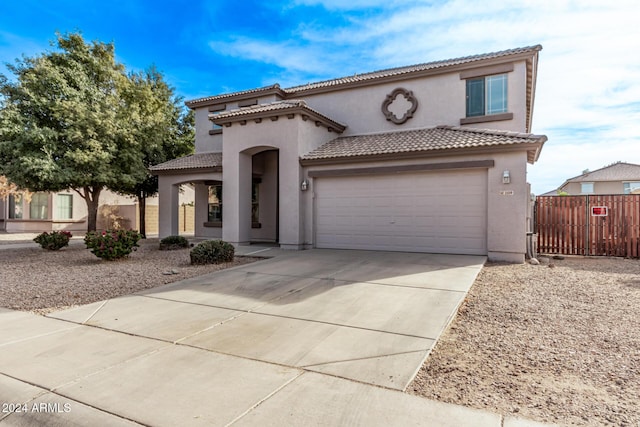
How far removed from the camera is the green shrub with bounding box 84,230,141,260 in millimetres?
10641

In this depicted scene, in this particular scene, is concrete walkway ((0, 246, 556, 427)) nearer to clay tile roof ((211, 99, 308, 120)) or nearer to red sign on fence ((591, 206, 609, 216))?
clay tile roof ((211, 99, 308, 120))

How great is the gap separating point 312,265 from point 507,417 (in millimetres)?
6733

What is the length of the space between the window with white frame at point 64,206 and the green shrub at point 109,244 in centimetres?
1642

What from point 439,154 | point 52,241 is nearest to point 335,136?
point 439,154

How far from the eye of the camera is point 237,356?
13.2ft

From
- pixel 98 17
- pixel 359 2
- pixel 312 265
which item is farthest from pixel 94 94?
pixel 312 265

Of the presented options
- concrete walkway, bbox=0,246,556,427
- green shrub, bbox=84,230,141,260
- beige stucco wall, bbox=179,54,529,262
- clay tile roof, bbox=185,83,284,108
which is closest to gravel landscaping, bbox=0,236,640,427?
concrete walkway, bbox=0,246,556,427

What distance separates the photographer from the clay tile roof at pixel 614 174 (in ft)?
122

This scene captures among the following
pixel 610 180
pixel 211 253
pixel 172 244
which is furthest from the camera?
pixel 610 180

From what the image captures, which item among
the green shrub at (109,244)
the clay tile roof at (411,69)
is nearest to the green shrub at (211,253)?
the green shrub at (109,244)

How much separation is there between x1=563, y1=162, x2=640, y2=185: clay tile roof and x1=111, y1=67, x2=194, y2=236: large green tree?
40.6 meters

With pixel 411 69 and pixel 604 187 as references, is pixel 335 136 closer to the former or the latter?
pixel 411 69

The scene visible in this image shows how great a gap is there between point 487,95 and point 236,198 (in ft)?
31.5

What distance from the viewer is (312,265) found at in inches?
368
